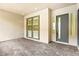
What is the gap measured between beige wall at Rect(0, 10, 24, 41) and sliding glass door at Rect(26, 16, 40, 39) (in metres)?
0.75

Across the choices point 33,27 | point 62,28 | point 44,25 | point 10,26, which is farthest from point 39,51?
point 10,26

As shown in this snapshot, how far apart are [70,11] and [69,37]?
1.39 m

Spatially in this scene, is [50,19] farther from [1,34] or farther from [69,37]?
[1,34]

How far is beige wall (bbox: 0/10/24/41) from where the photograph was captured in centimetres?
517

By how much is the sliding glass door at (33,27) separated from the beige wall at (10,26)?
2.46 feet

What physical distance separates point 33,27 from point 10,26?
1.75 m

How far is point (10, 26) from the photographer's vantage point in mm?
5707

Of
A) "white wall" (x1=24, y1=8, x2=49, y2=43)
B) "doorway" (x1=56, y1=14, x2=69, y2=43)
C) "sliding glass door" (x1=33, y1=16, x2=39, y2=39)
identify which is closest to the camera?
"doorway" (x1=56, y1=14, x2=69, y2=43)

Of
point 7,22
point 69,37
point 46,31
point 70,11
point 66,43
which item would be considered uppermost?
point 70,11

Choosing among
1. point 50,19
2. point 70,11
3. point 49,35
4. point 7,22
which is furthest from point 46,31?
point 7,22

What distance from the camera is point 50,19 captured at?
4.85 meters

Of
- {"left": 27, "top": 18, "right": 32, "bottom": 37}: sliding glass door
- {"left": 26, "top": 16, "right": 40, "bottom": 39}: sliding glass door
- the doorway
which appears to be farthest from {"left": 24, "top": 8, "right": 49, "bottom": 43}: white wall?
{"left": 27, "top": 18, "right": 32, "bottom": 37}: sliding glass door

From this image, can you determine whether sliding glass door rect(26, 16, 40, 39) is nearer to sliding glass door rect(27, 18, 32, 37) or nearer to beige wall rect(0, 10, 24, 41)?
sliding glass door rect(27, 18, 32, 37)

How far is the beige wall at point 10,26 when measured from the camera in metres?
5.17
